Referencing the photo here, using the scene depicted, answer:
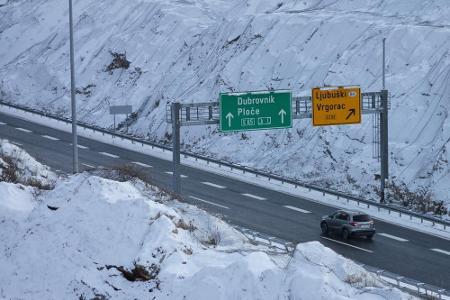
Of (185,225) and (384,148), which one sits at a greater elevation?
(384,148)

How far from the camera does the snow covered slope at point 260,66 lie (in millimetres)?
38906

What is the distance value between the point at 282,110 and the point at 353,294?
63.4ft

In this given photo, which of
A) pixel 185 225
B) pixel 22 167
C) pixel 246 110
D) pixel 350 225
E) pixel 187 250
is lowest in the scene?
pixel 350 225

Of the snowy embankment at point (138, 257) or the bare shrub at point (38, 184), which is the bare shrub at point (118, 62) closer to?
the bare shrub at point (38, 184)

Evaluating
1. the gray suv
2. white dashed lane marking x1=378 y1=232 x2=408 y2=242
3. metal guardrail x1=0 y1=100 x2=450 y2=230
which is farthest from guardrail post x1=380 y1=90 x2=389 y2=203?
the gray suv

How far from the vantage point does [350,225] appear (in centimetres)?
2800

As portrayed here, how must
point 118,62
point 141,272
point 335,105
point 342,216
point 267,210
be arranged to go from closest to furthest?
1. point 141,272
2. point 342,216
3. point 267,210
4. point 335,105
5. point 118,62

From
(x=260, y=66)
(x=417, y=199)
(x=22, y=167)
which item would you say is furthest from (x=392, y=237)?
(x=260, y=66)

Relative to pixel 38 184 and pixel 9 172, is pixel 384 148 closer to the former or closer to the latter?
pixel 38 184

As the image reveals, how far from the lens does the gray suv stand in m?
28.0

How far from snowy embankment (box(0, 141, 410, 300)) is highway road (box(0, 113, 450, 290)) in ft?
17.4

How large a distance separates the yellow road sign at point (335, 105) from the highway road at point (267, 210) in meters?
4.33

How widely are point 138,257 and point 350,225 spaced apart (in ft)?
50.7

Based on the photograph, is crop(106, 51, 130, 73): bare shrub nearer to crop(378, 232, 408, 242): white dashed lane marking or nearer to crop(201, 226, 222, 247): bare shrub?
crop(378, 232, 408, 242): white dashed lane marking
